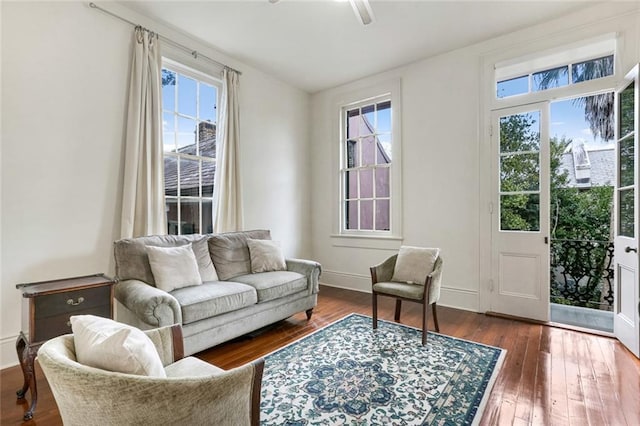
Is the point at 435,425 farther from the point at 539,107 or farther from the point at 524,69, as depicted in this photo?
the point at 524,69

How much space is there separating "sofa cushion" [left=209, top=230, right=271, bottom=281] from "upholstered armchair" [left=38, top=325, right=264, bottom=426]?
2.15 metres

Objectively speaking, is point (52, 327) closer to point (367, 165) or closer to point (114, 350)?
point (114, 350)

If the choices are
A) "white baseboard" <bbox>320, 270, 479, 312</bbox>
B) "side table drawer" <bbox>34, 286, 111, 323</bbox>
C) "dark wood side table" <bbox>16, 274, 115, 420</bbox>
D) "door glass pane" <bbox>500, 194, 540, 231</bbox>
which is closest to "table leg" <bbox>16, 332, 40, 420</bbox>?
"dark wood side table" <bbox>16, 274, 115, 420</bbox>

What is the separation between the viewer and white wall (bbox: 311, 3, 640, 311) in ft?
11.5

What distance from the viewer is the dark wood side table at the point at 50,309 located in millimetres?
1907

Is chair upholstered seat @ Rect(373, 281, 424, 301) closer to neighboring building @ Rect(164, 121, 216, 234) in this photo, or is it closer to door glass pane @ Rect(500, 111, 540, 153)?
door glass pane @ Rect(500, 111, 540, 153)

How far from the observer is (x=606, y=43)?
3092mm

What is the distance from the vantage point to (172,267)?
2701 mm

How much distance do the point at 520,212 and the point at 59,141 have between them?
4.59 m

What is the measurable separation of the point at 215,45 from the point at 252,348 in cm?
345

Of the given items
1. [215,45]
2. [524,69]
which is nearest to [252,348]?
[215,45]

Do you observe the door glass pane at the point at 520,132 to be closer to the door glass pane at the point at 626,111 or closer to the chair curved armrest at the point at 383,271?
the door glass pane at the point at 626,111

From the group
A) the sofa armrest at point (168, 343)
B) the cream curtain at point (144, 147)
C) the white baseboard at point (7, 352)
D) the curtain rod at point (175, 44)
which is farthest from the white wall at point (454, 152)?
the white baseboard at point (7, 352)

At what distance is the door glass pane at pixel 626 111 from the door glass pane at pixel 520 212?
2.92 feet
